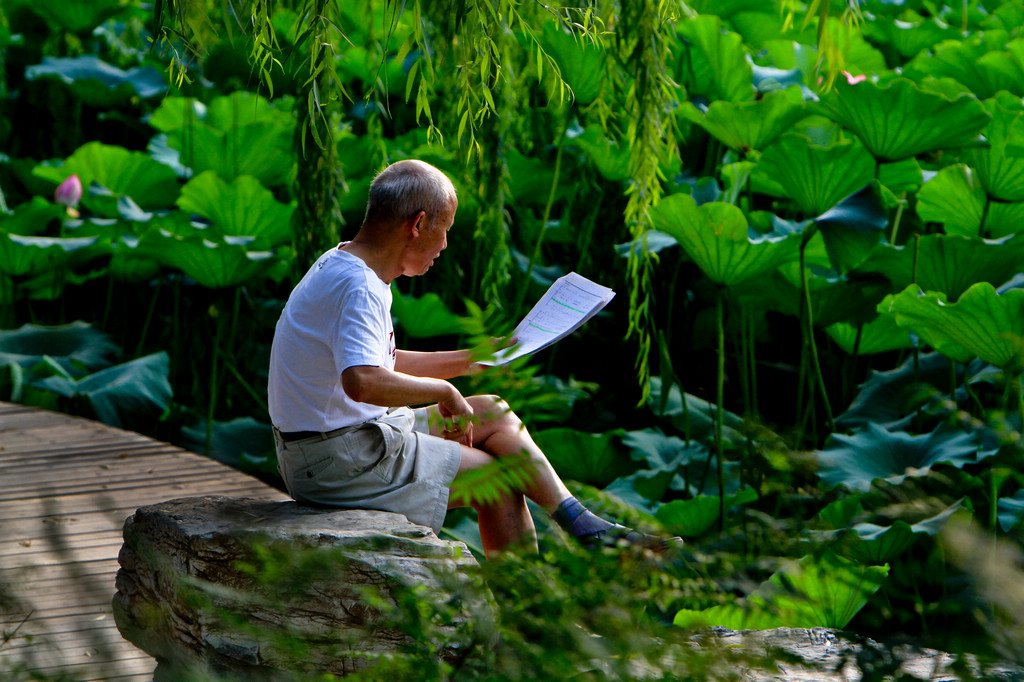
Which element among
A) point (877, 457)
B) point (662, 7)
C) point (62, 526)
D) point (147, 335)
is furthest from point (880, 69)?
point (62, 526)

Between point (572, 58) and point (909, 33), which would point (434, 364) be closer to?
point (572, 58)

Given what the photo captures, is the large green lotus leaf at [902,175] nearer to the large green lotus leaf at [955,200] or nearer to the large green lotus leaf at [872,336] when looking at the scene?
the large green lotus leaf at [955,200]

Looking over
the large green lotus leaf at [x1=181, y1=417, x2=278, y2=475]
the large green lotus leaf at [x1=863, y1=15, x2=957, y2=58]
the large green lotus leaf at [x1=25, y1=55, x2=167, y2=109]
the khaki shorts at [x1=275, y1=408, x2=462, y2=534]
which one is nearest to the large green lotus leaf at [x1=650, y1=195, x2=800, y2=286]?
the khaki shorts at [x1=275, y1=408, x2=462, y2=534]

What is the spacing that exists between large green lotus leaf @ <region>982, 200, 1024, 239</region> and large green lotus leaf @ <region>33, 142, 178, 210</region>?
2916 millimetres

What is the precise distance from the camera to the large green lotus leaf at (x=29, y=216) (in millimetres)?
3654

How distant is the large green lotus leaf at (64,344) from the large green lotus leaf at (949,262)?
252 centimetres

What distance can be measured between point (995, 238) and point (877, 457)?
0.92m

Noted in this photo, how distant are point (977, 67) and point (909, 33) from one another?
1.19 meters

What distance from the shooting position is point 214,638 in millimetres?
1385

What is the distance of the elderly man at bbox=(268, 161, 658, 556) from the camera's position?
1567 mm

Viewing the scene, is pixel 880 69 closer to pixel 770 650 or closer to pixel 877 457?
pixel 877 457

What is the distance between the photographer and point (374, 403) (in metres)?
1.53

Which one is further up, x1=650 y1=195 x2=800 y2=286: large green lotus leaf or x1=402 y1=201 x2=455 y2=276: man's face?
x1=402 y1=201 x2=455 y2=276: man's face

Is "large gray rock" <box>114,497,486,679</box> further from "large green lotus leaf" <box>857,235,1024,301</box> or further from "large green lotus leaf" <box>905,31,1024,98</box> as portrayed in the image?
"large green lotus leaf" <box>905,31,1024,98</box>
